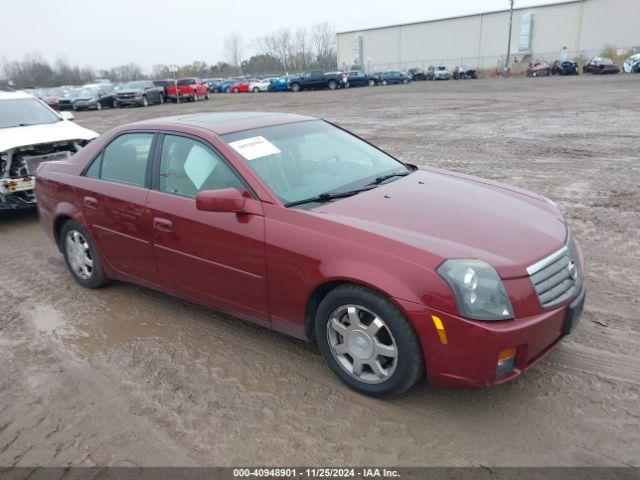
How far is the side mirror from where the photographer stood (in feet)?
10.5

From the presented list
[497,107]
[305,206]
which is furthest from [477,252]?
[497,107]

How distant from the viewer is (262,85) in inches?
1864

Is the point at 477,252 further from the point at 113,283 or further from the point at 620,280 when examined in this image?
the point at 113,283

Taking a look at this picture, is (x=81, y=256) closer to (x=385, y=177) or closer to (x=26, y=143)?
(x=385, y=177)

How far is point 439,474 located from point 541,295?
1058 mm

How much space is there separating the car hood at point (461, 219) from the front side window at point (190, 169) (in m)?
0.78

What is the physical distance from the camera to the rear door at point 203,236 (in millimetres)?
3346

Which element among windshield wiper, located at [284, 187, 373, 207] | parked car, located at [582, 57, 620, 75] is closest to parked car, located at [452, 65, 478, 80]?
parked car, located at [582, 57, 620, 75]

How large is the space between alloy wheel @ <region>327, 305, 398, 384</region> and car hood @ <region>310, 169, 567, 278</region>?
490 mm

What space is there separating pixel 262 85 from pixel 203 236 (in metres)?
46.2

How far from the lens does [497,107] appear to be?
1928 centimetres

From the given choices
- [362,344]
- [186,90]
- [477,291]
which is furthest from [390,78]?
[477,291]

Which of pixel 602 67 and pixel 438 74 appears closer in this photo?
pixel 602 67

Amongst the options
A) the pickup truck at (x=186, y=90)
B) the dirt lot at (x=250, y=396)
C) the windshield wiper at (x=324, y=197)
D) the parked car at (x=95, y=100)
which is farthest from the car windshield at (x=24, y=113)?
the pickup truck at (x=186, y=90)
